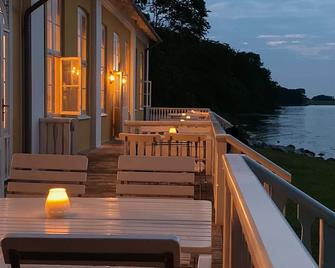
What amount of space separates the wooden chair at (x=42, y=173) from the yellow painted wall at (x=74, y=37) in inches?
243

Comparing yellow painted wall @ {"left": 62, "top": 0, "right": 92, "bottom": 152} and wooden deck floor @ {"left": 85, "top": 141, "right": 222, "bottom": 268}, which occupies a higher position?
yellow painted wall @ {"left": 62, "top": 0, "right": 92, "bottom": 152}

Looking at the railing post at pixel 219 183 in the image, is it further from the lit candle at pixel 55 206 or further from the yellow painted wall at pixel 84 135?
the yellow painted wall at pixel 84 135

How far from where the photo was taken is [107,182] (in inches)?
310

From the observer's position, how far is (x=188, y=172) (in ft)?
12.9

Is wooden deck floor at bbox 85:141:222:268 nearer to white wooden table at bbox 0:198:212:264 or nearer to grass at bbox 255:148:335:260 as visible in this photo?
white wooden table at bbox 0:198:212:264

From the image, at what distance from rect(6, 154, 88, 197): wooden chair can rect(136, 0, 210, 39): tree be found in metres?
39.1

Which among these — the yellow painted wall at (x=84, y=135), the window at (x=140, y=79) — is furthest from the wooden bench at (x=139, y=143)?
the window at (x=140, y=79)

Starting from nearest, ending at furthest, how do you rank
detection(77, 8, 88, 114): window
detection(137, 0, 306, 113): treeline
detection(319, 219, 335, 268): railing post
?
detection(319, 219, 335, 268): railing post
detection(77, 8, 88, 114): window
detection(137, 0, 306, 113): treeline

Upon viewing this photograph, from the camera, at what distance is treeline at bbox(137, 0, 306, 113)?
33.8 m

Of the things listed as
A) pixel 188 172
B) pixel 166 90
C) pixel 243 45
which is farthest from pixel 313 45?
pixel 188 172

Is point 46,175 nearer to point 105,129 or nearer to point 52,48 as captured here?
point 52,48

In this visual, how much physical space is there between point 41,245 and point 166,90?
104ft

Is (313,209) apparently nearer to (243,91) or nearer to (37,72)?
(37,72)

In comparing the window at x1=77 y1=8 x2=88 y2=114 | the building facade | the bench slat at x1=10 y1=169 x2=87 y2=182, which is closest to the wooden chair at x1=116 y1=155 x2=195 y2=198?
the bench slat at x1=10 y1=169 x2=87 y2=182
